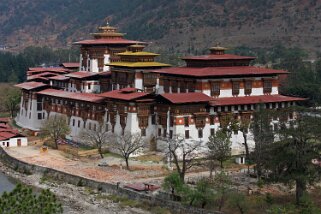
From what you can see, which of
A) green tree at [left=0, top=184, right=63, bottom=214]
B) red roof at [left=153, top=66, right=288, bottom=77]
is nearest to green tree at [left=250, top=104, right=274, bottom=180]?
red roof at [left=153, top=66, right=288, bottom=77]

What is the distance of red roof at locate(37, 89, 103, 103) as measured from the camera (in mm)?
67294

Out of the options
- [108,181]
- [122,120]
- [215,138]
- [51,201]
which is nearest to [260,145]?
[215,138]

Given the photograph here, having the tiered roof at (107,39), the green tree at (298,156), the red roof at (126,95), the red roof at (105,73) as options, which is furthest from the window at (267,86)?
the green tree at (298,156)

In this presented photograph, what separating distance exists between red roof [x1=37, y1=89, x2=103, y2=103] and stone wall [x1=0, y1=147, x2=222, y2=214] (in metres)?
8.53

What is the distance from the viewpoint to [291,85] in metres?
90.0

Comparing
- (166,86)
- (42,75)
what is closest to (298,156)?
(166,86)

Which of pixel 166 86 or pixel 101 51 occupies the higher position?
pixel 101 51

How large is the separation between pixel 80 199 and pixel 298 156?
15.1 metres

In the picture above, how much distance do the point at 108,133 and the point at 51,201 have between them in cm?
3385

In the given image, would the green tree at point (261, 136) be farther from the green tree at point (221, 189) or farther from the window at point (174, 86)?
the window at point (174, 86)

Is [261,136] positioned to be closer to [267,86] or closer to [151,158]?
[151,158]

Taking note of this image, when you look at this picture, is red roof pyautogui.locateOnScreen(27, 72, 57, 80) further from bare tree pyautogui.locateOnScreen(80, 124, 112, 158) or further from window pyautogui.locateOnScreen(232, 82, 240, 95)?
window pyautogui.locateOnScreen(232, 82, 240, 95)

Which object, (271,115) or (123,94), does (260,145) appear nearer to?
(271,115)

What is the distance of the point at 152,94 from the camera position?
62.7 m
